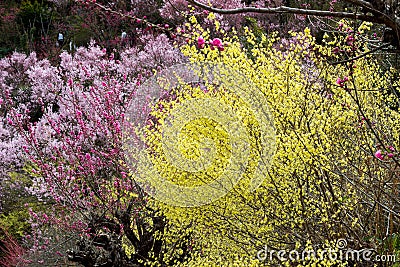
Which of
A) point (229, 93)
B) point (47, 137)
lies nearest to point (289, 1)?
point (47, 137)

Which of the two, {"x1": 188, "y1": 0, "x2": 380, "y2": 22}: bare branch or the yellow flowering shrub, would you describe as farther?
the yellow flowering shrub

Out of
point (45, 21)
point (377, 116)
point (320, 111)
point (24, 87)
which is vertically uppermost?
point (45, 21)

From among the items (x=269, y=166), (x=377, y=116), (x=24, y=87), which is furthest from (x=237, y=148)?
(x=24, y=87)

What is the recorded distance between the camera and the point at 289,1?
11758 millimetres

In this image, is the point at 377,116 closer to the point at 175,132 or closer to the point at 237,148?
the point at 237,148

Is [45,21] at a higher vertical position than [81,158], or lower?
higher

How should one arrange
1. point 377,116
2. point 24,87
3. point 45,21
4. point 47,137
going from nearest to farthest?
point 377,116 → point 47,137 → point 24,87 → point 45,21

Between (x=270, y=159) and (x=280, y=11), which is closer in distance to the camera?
(x=280, y=11)

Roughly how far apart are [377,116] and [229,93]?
4.67 feet

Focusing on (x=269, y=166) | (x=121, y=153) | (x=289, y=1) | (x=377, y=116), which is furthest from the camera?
(x=289, y=1)

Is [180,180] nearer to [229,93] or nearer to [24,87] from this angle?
[229,93]

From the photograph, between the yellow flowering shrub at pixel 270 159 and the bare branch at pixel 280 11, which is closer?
the bare branch at pixel 280 11

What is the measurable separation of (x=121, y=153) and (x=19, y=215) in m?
3.09

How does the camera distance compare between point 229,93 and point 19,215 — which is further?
point 19,215
